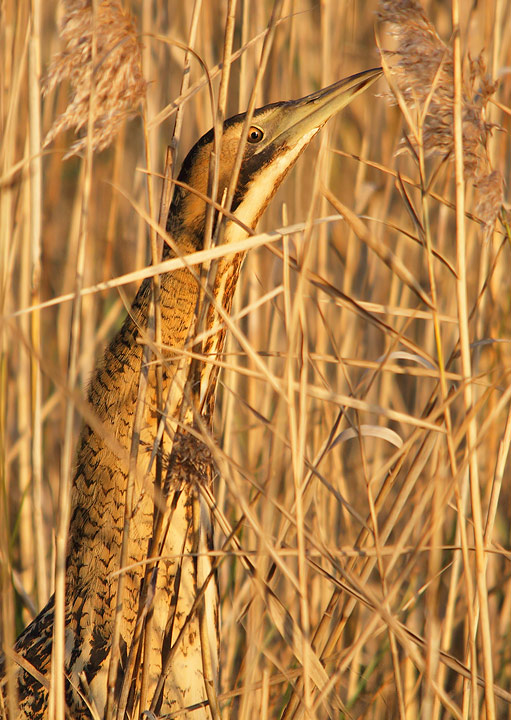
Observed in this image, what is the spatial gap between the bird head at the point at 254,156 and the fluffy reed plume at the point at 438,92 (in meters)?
0.22

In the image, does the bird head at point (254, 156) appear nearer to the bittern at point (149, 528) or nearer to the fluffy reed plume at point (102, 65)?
the bittern at point (149, 528)

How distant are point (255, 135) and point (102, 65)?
39 centimetres

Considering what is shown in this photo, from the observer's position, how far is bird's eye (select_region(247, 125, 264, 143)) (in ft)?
4.06

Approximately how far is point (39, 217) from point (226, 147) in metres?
0.54

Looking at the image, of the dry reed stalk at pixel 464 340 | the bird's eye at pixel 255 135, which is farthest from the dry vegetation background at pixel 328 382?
the bird's eye at pixel 255 135

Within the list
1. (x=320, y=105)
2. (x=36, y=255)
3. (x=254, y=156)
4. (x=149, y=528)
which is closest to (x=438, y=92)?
(x=320, y=105)

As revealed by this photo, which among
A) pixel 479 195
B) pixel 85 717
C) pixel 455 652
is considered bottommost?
pixel 455 652

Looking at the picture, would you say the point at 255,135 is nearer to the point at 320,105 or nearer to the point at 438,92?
the point at 320,105

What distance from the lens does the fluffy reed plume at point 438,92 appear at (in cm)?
92

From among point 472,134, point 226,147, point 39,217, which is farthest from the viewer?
point 39,217

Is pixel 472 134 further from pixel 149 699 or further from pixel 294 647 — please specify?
pixel 149 699

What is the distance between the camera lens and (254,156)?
4.14 feet

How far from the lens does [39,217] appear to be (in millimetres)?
1605

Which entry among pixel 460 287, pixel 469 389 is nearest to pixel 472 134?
pixel 460 287
